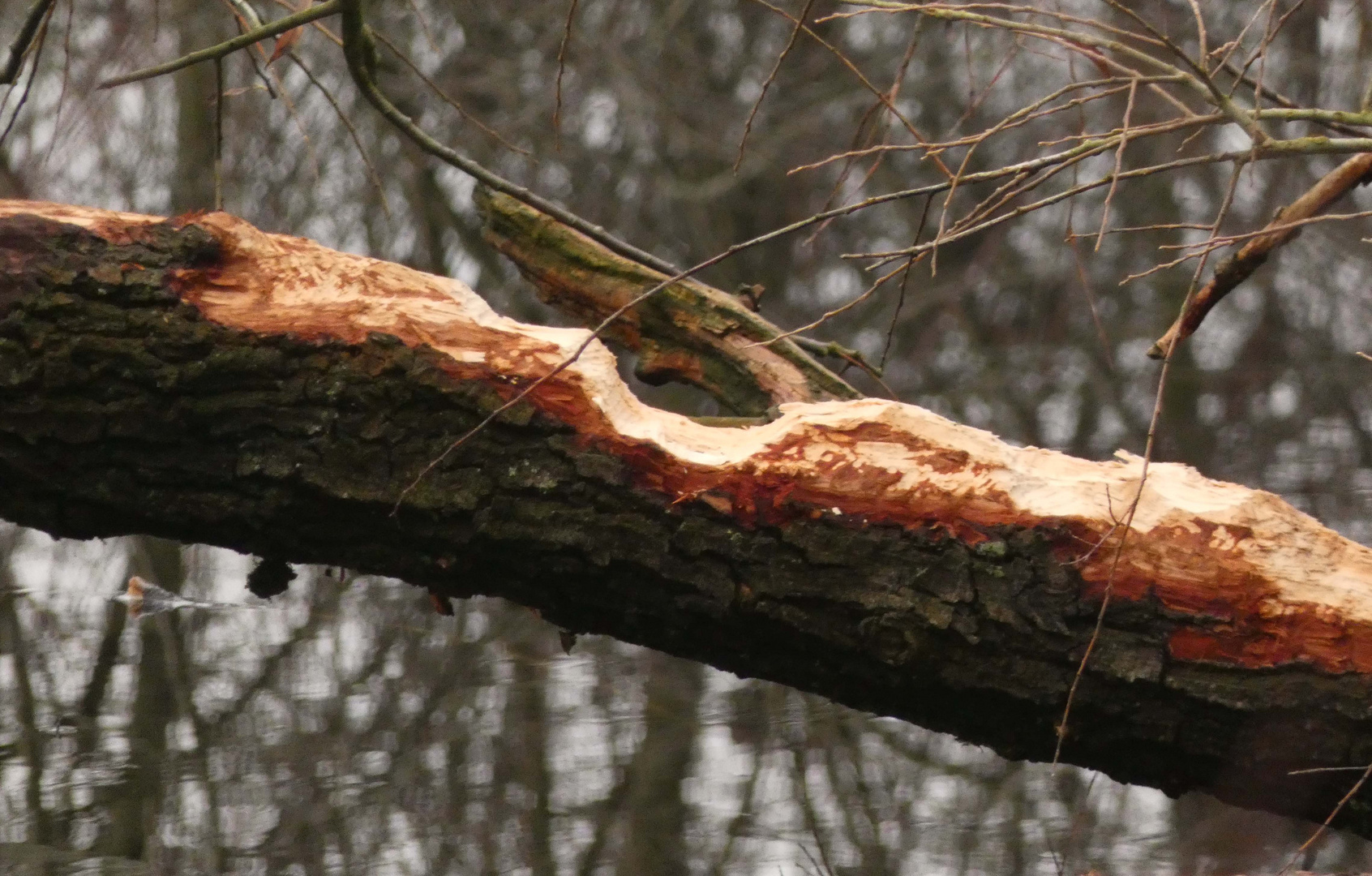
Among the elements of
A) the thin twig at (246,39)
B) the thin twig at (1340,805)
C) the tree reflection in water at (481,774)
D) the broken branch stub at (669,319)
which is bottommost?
the thin twig at (1340,805)

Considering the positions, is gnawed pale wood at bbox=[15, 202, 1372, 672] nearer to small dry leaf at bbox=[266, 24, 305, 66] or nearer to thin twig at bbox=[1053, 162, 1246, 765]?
thin twig at bbox=[1053, 162, 1246, 765]

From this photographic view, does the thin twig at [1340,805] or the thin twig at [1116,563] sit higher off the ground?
the thin twig at [1116,563]

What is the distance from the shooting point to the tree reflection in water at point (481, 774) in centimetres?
264

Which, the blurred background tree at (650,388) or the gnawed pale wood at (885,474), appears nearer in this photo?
the gnawed pale wood at (885,474)

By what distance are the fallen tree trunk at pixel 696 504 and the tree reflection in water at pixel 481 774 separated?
2.65 feet

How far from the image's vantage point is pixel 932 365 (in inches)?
239

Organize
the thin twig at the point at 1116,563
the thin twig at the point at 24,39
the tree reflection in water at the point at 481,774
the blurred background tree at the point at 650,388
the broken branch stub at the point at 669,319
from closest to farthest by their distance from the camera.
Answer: the thin twig at the point at 1116,563 < the thin twig at the point at 24,39 < the broken branch stub at the point at 669,319 < the tree reflection in water at the point at 481,774 < the blurred background tree at the point at 650,388

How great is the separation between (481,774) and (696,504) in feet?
5.15

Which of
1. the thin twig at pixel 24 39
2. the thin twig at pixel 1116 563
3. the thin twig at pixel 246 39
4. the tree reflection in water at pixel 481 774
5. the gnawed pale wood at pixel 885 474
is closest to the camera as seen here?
the thin twig at pixel 1116 563

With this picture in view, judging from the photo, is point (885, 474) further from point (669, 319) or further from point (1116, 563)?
point (669, 319)

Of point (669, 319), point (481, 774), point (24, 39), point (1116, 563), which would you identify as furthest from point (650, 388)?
point (1116, 563)

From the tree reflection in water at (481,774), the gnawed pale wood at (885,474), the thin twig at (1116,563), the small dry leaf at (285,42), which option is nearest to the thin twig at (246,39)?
the small dry leaf at (285,42)

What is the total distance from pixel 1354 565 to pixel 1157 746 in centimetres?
30

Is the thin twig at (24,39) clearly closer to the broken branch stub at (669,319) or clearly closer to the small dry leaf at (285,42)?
the small dry leaf at (285,42)
